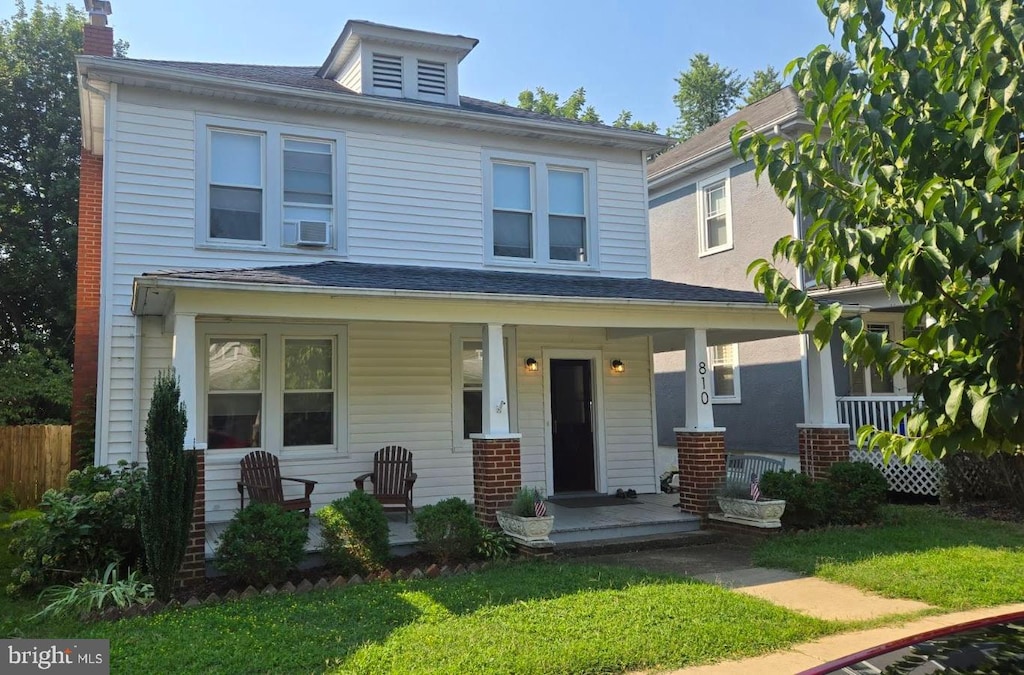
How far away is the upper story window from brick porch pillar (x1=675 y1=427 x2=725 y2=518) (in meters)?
7.05

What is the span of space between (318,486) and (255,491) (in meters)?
1.27

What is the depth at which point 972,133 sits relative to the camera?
2666 millimetres

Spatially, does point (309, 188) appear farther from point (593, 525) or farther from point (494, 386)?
point (593, 525)

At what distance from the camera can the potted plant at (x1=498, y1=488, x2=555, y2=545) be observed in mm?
8156

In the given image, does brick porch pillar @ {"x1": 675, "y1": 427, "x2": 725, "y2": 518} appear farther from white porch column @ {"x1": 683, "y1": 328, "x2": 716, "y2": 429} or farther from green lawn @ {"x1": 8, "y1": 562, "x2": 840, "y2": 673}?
green lawn @ {"x1": 8, "y1": 562, "x2": 840, "y2": 673}

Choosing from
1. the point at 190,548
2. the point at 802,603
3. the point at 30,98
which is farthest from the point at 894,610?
the point at 30,98

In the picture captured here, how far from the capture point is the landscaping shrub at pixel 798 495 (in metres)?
9.46

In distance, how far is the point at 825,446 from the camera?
34.9 feet

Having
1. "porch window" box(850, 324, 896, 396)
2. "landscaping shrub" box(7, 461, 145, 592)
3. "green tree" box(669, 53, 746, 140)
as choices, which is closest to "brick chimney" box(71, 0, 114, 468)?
"landscaping shrub" box(7, 461, 145, 592)

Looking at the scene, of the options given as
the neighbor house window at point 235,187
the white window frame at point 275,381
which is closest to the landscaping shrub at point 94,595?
the white window frame at point 275,381

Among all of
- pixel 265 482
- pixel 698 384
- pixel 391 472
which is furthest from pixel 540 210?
pixel 265 482

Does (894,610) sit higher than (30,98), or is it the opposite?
(30,98)

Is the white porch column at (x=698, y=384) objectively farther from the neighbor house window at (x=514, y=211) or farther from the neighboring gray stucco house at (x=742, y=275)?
the neighboring gray stucco house at (x=742, y=275)

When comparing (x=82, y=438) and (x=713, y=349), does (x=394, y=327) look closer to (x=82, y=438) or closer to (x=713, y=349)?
(x=82, y=438)
